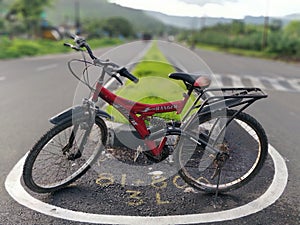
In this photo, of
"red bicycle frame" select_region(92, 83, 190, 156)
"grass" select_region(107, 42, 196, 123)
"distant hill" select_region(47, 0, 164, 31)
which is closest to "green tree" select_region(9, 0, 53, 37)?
"distant hill" select_region(47, 0, 164, 31)

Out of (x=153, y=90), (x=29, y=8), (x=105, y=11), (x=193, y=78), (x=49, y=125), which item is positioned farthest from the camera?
(x=29, y=8)

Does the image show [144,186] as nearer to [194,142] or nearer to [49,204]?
[194,142]

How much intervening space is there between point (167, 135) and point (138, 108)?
0.41 meters

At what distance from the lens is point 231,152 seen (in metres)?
3.96

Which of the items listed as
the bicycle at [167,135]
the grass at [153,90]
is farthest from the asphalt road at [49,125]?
the grass at [153,90]

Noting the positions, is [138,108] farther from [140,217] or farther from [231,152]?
[231,152]

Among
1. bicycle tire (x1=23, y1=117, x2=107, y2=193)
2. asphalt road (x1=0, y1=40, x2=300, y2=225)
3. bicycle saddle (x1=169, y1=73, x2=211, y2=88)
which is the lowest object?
asphalt road (x1=0, y1=40, x2=300, y2=225)

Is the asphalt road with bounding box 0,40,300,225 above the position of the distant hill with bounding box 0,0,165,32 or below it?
below

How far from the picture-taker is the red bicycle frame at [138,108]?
11.0 ft

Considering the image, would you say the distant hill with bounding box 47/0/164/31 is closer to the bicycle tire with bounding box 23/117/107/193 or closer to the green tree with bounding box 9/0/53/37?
the bicycle tire with bounding box 23/117/107/193

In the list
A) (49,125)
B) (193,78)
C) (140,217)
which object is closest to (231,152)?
(193,78)

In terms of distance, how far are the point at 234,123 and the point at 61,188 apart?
6.40ft

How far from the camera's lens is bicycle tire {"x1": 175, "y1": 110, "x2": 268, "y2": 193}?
3.36 meters

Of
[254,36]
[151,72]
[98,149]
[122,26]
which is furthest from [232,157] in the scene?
[122,26]
